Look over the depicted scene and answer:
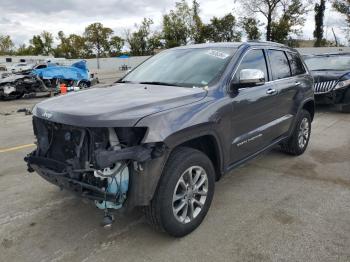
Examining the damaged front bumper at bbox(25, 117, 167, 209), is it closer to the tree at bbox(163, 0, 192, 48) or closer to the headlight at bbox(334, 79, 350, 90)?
the headlight at bbox(334, 79, 350, 90)

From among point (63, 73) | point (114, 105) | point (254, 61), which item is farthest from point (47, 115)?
point (63, 73)

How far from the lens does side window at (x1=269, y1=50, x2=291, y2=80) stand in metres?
4.65

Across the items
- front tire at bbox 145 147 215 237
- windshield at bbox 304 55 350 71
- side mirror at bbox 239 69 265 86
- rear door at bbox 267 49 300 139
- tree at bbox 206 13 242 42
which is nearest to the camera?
front tire at bbox 145 147 215 237

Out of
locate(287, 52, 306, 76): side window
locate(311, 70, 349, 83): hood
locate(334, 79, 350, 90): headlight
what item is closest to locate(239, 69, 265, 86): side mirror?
locate(287, 52, 306, 76): side window

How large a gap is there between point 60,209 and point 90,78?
15875 mm

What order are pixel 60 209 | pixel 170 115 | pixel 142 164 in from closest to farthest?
pixel 142 164, pixel 170 115, pixel 60 209

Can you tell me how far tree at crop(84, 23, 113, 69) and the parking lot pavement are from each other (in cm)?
7917

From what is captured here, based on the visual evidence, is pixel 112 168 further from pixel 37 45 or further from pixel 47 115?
pixel 37 45

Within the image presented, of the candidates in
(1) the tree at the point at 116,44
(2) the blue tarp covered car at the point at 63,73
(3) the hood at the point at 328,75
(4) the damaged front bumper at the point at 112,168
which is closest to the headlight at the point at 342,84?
(3) the hood at the point at 328,75

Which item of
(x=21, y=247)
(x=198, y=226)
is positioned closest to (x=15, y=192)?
(x=21, y=247)

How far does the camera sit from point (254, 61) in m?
4.24

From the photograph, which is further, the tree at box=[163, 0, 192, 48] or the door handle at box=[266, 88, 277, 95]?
the tree at box=[163, 0, 192, 48]

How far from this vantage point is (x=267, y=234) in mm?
3285

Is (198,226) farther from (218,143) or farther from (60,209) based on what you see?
(60,209)
